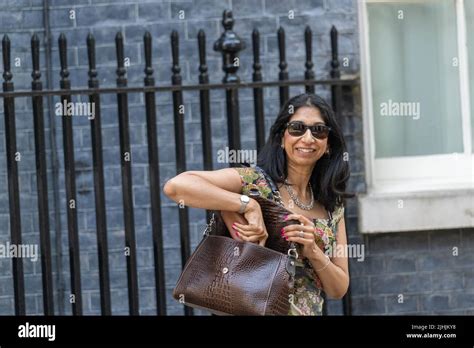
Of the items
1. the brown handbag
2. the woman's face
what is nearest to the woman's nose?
the woman's face

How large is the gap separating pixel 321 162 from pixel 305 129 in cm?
23

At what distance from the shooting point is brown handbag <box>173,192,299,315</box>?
5578 mm

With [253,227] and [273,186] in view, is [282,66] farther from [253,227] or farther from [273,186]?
[253,227]

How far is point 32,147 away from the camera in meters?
9.28

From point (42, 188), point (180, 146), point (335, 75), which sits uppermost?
point (335, 75)

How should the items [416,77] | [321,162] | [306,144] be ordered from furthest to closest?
1. [416,77]
2. [321,162]
3. [306,144]

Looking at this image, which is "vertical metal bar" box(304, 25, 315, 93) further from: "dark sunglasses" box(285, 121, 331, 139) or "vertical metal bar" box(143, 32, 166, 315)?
"dark sunglasses" box(285, 121, 331, 139)

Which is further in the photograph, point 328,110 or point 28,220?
point 28,220

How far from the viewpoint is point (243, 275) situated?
5602mm

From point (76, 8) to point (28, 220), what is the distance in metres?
1.54

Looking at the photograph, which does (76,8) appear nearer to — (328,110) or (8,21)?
(8,21)

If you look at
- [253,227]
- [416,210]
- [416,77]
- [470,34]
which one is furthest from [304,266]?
[470,34]
